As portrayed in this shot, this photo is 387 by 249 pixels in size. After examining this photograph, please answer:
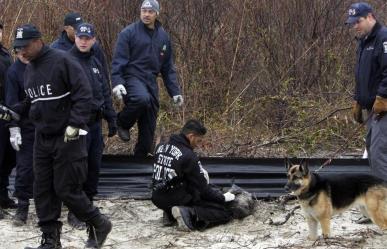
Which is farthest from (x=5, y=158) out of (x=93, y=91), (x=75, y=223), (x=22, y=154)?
(x=93, y=91)

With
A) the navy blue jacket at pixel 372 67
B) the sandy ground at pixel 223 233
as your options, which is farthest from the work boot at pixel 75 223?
the navy blue jacket at pixel 372 67

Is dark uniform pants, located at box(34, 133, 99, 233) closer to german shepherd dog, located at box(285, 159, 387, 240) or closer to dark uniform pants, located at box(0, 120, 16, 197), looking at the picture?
dark uniform pants, located at box(0, 120, 16, 197)

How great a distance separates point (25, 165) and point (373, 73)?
3543mm

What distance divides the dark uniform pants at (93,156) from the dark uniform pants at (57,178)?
38.1 inches

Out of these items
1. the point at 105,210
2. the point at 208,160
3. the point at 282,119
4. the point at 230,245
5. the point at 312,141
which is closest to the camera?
the point at 230,245

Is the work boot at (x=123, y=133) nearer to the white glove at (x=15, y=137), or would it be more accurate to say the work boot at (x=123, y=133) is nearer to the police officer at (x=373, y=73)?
the white glove at (x=15, y=137)

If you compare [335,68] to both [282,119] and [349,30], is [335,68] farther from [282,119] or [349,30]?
[282,119]

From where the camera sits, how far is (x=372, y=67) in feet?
22.4

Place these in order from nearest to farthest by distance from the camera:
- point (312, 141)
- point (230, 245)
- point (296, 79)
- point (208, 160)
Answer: point (230, 245), point (208, 160), point (312, 141), point (296, 79)

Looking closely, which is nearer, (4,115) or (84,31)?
(84,31)

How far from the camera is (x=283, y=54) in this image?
469 inches

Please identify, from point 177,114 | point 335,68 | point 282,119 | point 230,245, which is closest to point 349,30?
point 335,68

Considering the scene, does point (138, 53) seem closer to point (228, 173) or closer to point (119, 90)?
point (119, 90)

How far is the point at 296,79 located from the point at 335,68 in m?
0.66
